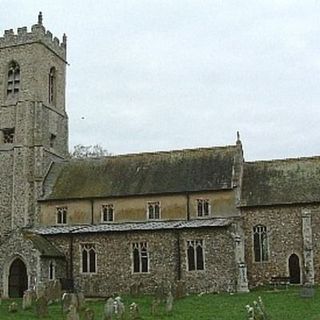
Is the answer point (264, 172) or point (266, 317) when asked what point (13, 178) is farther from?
point (266, 317)

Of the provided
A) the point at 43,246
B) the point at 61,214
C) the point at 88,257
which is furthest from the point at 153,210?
the point at 43,246

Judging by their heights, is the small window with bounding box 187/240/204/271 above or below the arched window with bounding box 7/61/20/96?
below

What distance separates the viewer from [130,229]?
34.6 meters

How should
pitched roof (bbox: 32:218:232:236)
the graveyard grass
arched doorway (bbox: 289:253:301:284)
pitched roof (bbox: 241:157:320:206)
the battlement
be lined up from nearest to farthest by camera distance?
the graveyard grass
arched doorway (bbox: 289:253:301:284)
pitched roof (bbox: 32:218:232:236)
pitched roof (bbox: 241:157:320:206)
the battlement

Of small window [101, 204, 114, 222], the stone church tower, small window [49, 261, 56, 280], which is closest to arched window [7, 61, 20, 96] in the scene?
the stone church tower

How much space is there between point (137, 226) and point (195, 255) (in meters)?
3.95

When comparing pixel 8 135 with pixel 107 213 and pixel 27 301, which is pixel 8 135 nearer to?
pixel 107 213

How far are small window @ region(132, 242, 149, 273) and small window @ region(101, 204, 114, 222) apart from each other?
11.2ft

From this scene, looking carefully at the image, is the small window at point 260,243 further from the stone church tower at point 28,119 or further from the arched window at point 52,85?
the arched window at point 52,85

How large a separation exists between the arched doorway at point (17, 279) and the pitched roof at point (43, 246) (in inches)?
61.6

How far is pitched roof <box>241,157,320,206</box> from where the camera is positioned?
34.1m

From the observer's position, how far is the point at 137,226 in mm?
35250

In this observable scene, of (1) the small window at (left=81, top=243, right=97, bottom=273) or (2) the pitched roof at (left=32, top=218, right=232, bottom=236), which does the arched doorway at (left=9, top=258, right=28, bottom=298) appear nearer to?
(2) the pitched roof at (left=32, top=218, right=232, bottom=236)

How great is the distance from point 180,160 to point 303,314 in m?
18.6
